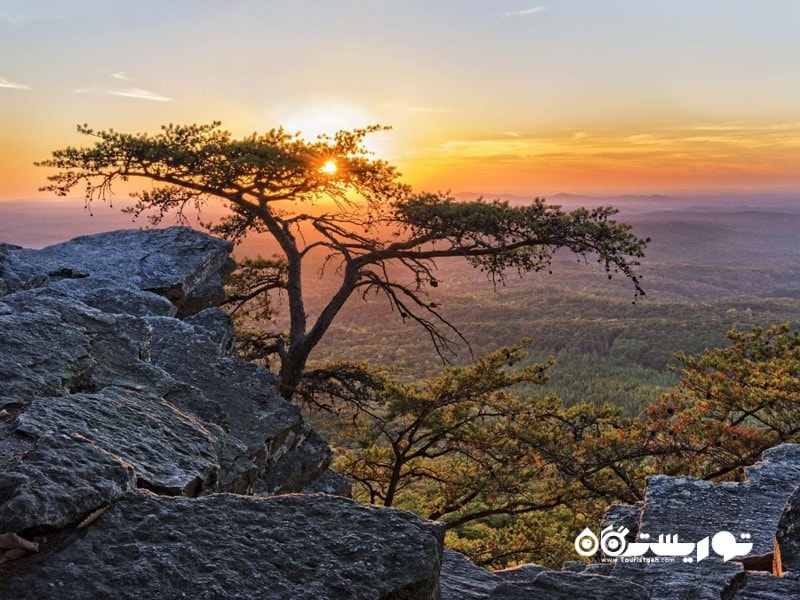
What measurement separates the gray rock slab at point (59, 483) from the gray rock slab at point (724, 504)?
205 inches

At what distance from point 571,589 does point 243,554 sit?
2495 mm

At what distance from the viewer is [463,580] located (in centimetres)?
541

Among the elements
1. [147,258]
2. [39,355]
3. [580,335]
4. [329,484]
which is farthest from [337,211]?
[580,335]

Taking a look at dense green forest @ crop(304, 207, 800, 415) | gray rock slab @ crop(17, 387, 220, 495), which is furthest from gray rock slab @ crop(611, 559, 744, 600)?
dense green forest @ crop(304, 207, 800, 415)

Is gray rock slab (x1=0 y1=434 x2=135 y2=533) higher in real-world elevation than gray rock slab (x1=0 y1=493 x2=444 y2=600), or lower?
higher

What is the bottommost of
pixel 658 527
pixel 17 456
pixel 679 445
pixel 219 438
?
pixel 679 445

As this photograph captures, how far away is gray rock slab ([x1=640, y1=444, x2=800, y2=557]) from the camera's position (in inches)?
246

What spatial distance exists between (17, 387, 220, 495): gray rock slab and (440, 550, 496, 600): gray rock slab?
2.23 meters

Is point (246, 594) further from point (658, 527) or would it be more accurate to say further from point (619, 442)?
point (619, 442)

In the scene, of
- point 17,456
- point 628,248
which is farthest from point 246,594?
point 628,248

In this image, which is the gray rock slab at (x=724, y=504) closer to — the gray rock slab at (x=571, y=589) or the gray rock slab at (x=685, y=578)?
the gray rock slab at (x=685, y=578)

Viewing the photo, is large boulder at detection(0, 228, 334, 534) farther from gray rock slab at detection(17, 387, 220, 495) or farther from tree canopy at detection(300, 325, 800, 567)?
tree canopy at detection(300, 325, 800, 567)

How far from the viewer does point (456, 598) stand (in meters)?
4.94

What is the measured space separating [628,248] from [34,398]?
10722mm
